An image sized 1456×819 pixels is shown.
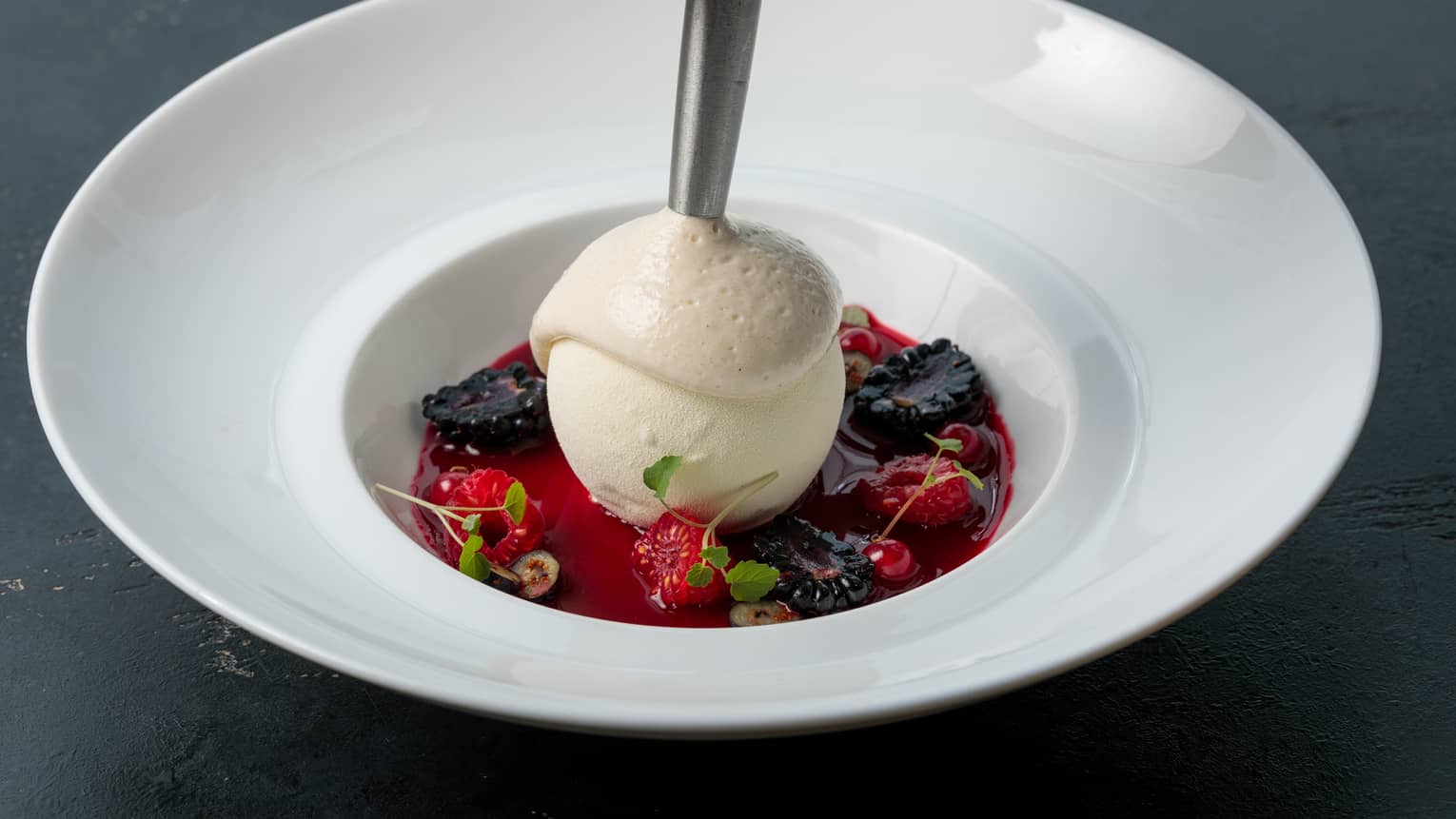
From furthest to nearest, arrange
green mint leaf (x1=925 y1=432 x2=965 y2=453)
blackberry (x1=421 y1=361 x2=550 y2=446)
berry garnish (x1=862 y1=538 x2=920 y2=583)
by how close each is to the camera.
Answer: blackberry (x1=421 y1=361 x2=550 y2=446)
green mint leaf (x1=925 y1=432 x2=965 y2=453)
berry garnish (x1=862 y1=538 x2=920 y2=583)

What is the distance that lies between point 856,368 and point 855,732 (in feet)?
2.39

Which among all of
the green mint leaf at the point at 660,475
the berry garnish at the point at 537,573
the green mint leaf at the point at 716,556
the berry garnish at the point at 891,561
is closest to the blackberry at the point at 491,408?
the berry garnish at the point at 537,573

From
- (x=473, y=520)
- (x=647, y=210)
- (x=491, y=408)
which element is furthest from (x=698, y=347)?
(x=647, y=210)

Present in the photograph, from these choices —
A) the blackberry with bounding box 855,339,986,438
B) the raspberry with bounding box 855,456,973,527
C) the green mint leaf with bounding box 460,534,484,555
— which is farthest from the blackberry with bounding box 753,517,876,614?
the green mint leaf with bounding box 460,534,484,555

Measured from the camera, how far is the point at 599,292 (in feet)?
6.01

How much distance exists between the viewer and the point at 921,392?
6.96 feet

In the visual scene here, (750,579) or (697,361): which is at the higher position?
(697,361)

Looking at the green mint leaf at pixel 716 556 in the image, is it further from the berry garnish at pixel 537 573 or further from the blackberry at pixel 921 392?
the blackberry at pixel 921 392

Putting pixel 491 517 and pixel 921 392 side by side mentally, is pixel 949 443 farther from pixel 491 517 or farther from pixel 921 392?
pixel 491 517

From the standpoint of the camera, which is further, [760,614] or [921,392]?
[921,392]

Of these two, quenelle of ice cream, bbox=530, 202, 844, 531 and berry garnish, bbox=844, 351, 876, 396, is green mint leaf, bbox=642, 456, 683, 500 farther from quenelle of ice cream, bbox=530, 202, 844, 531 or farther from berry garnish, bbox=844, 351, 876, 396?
berry garnish, bbox=844, 351, 876, 396

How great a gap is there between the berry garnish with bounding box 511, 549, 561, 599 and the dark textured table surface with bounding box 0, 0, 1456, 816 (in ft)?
0.63

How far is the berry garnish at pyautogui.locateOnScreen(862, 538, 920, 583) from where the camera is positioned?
6.05 feet

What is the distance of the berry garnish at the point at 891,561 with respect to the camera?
6.05 feet
